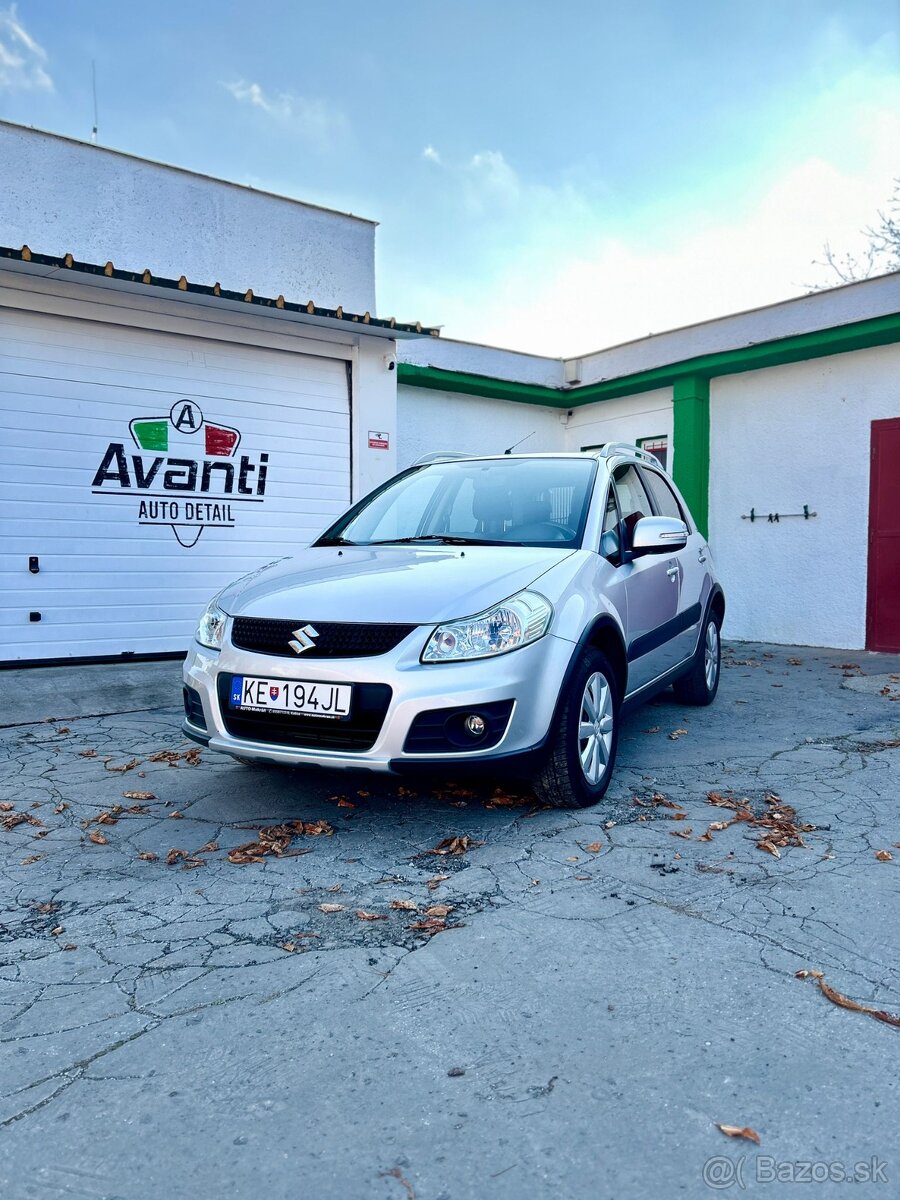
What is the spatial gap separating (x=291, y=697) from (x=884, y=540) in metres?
7.73

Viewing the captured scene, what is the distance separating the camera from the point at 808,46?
456 inches

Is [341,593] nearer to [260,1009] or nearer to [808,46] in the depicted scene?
[260,1009]

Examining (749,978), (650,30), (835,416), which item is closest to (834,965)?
(749,978)

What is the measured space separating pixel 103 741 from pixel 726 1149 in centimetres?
455

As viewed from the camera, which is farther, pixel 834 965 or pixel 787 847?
pixel 787 847

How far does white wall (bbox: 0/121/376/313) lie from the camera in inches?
291

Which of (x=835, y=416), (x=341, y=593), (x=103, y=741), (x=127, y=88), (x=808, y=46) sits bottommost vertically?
(x=103, y=741)

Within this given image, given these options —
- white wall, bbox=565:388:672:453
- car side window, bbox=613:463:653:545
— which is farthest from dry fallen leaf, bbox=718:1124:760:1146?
white wall, bbox=565:388:672:453

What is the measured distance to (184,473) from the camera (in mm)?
7699

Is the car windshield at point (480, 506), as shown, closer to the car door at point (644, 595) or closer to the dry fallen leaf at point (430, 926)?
the car door at point (644, 595)

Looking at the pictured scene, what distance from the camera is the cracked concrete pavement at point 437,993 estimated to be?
1690 millimetres

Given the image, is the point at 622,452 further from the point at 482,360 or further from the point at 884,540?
the point at 482,360

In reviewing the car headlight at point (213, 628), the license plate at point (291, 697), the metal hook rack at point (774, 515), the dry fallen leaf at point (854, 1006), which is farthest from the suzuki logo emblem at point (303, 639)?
the metal hook rack at point (774, 515)

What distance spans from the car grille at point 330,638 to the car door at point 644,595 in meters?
1.47
